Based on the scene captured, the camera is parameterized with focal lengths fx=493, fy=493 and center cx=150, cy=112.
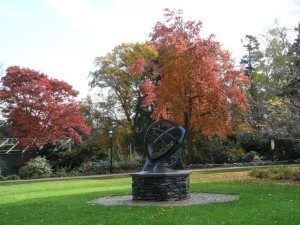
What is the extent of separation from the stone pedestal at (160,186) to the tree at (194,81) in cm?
1617

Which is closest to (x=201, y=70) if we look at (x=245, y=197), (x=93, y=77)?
(x=93, y=77)

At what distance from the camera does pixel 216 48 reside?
32.3 m

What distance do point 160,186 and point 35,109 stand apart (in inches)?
820

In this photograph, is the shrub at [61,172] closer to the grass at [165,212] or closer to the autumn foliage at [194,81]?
the autumn foliage at [194,81]

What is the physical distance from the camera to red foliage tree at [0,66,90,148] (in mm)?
34312

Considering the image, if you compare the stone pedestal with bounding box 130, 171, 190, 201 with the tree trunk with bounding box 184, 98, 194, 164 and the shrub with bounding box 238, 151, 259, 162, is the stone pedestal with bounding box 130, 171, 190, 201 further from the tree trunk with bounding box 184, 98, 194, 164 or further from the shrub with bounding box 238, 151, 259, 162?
the shrub with bounding box 238, 151, 259, 162

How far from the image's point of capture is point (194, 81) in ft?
104

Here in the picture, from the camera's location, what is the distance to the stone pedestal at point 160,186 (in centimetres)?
1557

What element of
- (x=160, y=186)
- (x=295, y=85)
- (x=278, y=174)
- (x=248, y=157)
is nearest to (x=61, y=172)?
(x=248, y=157)

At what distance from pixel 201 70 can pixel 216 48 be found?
1.94 meters

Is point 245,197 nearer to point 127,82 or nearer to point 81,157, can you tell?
point 81,157

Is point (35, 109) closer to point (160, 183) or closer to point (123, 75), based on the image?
point (123, 75)

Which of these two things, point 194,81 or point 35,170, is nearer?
point 194,81

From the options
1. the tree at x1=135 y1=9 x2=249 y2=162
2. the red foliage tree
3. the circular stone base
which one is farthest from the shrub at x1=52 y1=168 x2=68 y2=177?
the circular stone base
